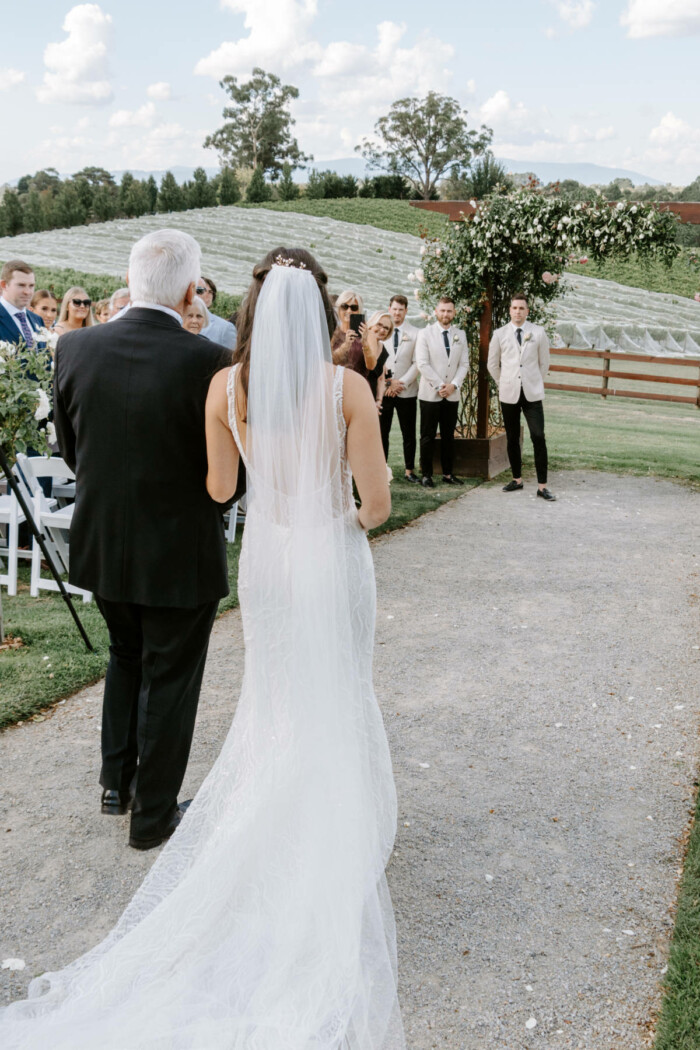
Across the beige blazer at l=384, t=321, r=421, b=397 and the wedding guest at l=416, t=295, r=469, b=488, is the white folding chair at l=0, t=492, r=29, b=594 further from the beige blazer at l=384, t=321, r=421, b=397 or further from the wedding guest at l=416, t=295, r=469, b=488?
the wedding guest at l=416, t=295, r=469, b=488

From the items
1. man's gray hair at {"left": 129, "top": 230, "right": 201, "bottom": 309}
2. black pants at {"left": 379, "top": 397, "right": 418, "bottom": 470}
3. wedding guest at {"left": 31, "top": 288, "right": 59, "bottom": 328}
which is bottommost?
black pants at {"left": 379, "top": 397, "right": 418, "bottom": 470}

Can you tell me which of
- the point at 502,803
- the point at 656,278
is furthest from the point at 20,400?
the point at 656,278

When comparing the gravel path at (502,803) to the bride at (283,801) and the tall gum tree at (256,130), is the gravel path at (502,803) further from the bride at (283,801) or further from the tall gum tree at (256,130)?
the tall gum tree at (256,130)

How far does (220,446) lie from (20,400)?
9.93ft

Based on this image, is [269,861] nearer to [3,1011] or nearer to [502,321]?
[3,1011]

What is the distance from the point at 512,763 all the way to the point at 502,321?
8600 millimetres

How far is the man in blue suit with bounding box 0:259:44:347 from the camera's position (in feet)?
24.3

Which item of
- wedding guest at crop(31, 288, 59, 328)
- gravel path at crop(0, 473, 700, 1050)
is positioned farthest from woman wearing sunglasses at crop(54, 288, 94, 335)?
gravel path at crop(0, 473, 700, 1050)

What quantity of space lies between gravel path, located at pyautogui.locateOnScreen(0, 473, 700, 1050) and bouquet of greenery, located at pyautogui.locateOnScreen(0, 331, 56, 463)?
1.72 metres

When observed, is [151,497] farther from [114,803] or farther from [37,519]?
[37,519]

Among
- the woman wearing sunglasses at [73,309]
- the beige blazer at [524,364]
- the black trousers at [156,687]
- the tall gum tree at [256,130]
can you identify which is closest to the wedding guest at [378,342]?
the beige blazer at [524,364]

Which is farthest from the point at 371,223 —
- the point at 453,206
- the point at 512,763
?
the point at 512,763

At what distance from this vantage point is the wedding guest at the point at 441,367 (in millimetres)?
10273

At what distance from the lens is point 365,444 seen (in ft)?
9.36
